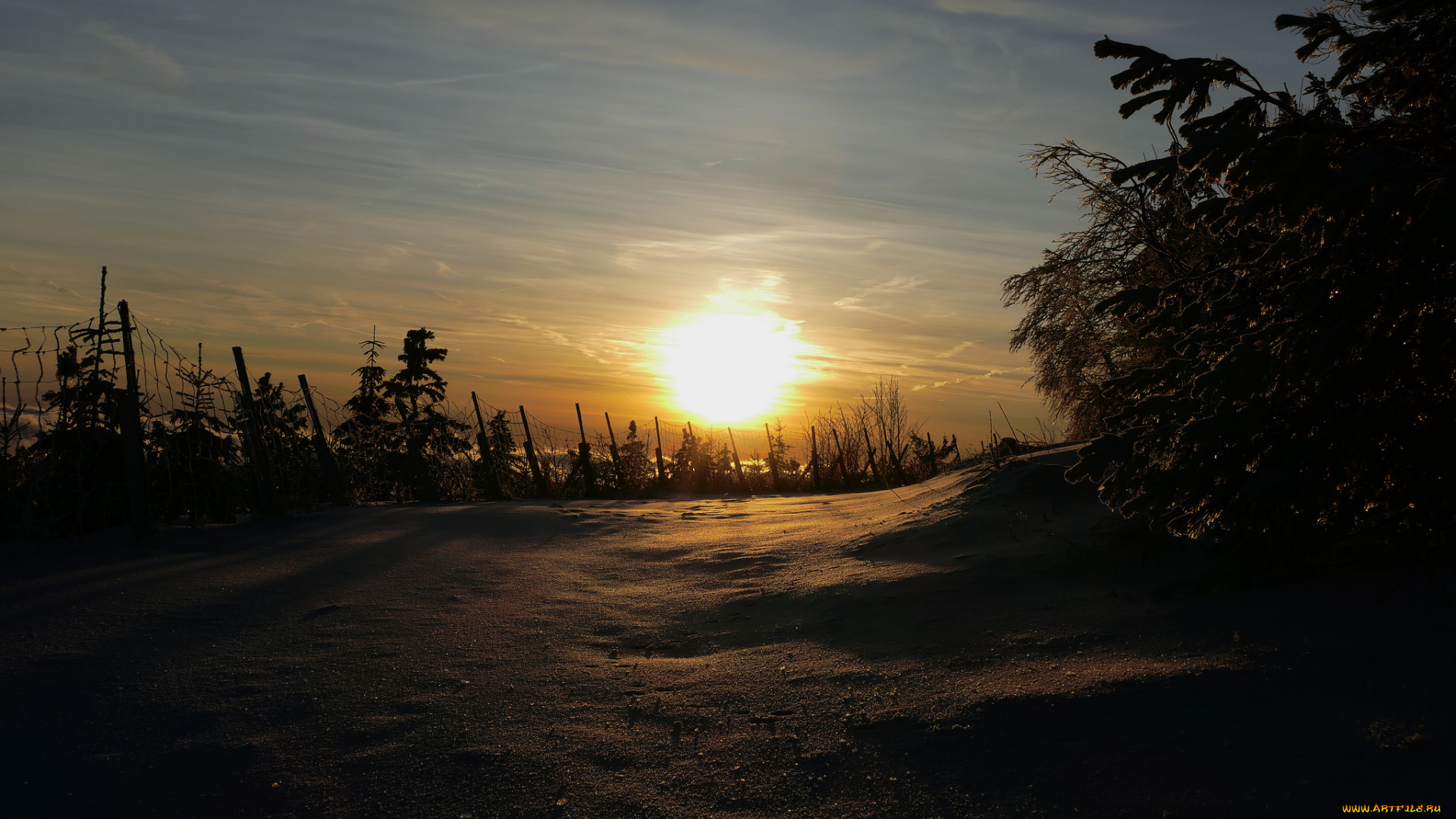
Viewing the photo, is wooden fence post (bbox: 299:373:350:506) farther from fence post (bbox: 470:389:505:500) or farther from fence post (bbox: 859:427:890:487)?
fence post (bbox: 859:427:890:487)

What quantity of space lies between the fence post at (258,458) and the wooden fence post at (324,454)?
165 cm

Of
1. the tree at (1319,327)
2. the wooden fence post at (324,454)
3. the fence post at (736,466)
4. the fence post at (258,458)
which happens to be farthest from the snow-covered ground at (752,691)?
the fence post at (736,466)

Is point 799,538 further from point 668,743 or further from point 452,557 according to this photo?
point 668,743

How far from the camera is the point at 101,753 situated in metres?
2.61

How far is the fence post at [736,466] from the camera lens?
18328mm

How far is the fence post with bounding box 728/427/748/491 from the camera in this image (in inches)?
722

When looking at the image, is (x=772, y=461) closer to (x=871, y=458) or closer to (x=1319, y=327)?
(x=871, y=458)

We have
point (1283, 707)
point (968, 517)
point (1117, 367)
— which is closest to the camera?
point (1283, 707)

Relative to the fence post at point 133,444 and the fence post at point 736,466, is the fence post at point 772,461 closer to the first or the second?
the fence post at point 736,466

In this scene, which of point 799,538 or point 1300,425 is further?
point 799,538

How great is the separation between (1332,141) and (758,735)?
3.17m

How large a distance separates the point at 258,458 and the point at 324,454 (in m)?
2.16

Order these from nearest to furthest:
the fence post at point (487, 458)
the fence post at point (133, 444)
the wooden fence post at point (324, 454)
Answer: the fence post at point (133, 444) < the wooden fence post at point (324, 454) < the fence post at point (487, 458)

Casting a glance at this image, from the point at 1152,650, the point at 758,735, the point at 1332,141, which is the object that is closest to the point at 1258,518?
the point at 1152,650
